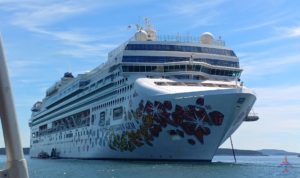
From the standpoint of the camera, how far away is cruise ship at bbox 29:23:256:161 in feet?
153

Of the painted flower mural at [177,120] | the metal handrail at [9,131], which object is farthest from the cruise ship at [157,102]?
the metal handrail at [9,131]

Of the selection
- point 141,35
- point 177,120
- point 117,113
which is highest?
point 141,35

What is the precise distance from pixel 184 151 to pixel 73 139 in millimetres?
30669

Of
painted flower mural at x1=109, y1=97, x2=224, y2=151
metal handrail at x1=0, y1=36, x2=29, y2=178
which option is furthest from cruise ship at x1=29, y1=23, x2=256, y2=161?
metal handrail at x1=0, y1=36, x2=29, y2=178

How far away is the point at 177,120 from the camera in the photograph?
46.7 meters

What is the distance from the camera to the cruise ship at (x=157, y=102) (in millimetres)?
46562

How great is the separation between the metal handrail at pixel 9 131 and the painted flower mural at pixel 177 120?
4220 cm

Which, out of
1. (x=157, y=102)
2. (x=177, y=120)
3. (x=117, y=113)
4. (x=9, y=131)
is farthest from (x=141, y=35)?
(x=9, y=131)

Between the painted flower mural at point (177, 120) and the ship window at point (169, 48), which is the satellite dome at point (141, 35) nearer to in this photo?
the ship window at point (169, 48)

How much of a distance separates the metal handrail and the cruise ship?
138ft

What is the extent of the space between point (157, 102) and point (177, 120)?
283 cm

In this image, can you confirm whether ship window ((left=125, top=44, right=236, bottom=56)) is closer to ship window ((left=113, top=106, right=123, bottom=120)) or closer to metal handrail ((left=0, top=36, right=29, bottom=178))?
ship window ((left=113, top=106, right=123, bottom=120))

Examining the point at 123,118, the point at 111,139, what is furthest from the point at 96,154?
the point at 123,118

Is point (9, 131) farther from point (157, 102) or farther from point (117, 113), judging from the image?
point (117, 113)
